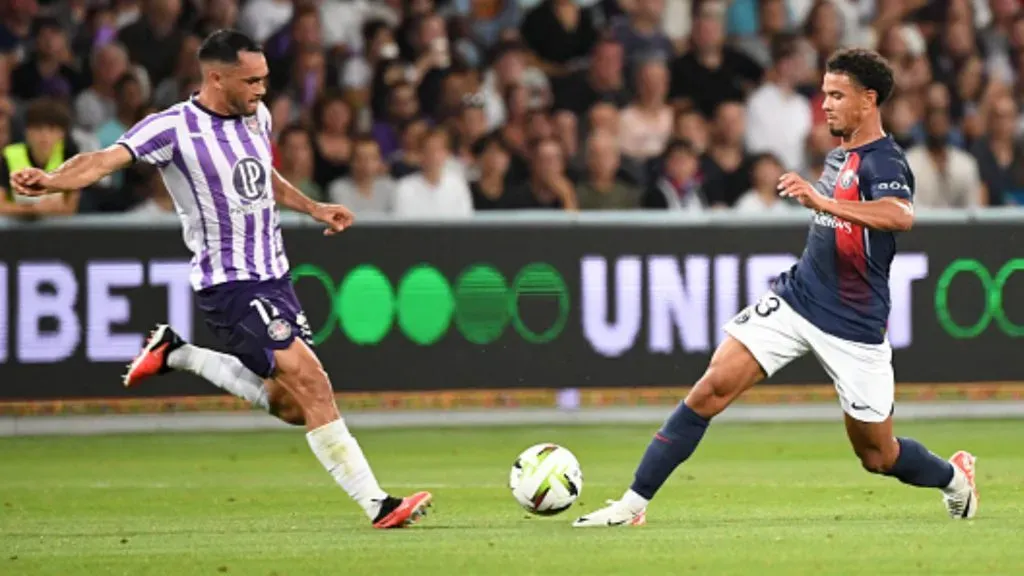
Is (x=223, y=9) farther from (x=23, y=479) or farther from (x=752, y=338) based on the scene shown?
(x=752, y=338)

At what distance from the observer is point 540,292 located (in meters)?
15.5

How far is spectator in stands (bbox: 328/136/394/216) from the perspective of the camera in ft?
54.6

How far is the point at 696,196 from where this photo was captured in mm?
17359

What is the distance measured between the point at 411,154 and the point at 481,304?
2.37 metres

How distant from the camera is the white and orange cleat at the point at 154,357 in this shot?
10.6m

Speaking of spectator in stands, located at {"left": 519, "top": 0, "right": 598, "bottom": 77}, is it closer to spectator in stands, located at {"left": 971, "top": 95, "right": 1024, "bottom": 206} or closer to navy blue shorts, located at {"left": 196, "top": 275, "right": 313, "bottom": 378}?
spectator in stands, located at {"left": 971, "top": 95, "right": 1024, "bottom": 206}

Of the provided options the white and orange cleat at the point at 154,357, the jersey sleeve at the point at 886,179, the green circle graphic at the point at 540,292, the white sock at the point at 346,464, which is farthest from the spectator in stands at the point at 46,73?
the jersey sleeve at the point at 886,179

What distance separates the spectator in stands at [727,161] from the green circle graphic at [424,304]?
3.05 m

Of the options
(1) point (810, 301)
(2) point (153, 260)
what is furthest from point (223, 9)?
(1) point (810, 301)

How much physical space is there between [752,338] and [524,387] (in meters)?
6.17

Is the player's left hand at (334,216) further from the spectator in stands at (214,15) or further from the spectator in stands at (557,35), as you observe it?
the spectator in stands at (557,35)

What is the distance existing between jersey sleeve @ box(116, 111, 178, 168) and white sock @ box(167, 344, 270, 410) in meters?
1.14

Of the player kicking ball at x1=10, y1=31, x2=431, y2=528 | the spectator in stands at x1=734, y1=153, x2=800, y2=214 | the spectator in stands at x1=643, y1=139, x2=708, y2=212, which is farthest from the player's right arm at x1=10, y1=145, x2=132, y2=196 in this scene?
the spectator in stands at x1=734, y1=153, x2=800, y2=214

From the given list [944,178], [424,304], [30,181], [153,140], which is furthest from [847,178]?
[944,178]
